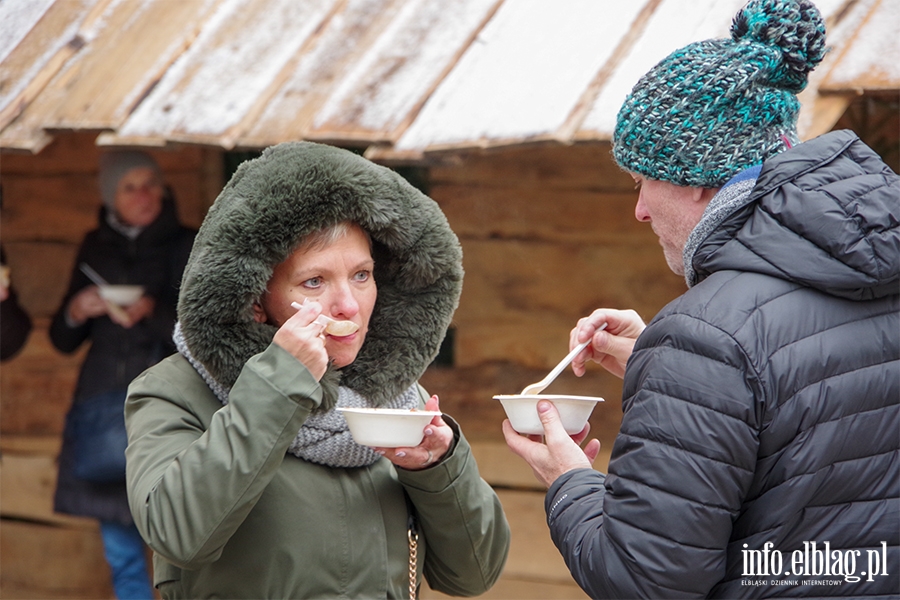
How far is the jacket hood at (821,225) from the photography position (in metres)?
1.56

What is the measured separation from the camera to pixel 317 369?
6.38ft

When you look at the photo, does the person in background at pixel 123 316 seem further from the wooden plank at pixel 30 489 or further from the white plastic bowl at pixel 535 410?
the white plastic bowl at pixel 535 410

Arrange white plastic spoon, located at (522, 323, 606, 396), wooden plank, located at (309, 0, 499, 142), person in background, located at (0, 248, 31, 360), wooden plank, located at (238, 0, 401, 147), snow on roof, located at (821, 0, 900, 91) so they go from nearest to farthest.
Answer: white plastic spoon, located at (522, 323, 606, 396) < snow on roof, located at (821, 0, 900, 91) < wooden plank, located at (309, 0, 499, 142) < wooden plank, located at (238, 0, 401, 147) < person in background, located at (0, 248, 31, 360)

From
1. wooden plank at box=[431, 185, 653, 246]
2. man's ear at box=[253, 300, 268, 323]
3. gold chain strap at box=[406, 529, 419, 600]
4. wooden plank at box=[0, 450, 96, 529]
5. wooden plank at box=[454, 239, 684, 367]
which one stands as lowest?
wooden plank at box=[0, 450, 96, 529]

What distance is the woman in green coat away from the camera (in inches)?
73.6

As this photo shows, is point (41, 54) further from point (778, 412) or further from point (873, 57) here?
point (778, 412)

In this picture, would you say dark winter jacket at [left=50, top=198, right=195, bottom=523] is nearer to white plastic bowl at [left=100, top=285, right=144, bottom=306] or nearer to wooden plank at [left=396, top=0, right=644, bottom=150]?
white plastic bowl at [left=100, top=285, right=144, bottom=306]

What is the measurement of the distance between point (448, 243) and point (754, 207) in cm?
91

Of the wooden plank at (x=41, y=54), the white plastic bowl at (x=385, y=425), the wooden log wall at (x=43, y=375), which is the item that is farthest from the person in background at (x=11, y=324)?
the white plastic bowl at (x=385, y=425)

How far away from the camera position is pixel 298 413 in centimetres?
189

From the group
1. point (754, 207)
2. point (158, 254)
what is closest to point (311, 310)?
point (754, 207)

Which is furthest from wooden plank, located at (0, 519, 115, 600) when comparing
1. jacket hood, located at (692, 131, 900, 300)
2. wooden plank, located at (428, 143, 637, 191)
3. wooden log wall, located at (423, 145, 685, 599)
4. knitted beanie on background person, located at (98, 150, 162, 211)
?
jacket hood, located at (692, 131, 900, 300)

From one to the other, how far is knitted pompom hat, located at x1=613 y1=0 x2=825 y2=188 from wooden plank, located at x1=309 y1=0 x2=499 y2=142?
5.62 ft

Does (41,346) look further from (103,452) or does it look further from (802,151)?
(802,151)
